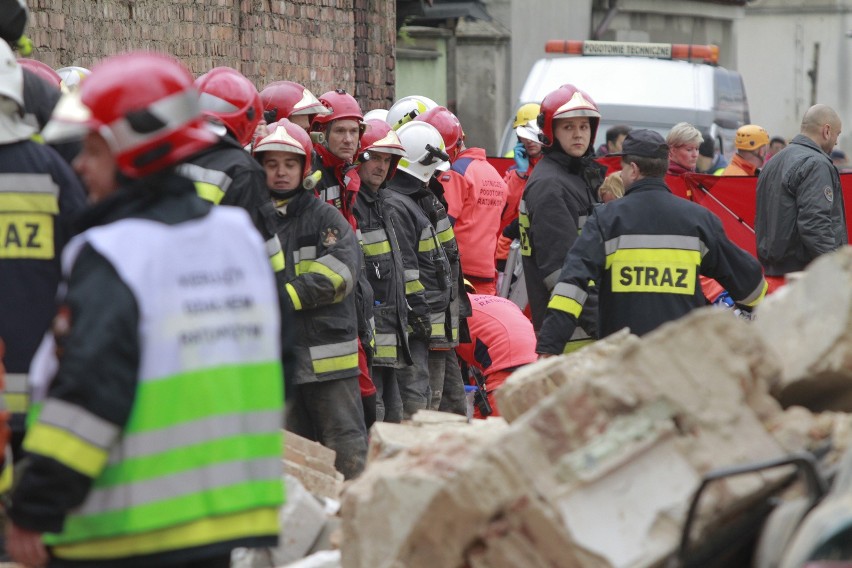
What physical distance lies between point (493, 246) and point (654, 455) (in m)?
6.81

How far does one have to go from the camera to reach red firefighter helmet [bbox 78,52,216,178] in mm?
3467

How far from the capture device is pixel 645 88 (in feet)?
53.6

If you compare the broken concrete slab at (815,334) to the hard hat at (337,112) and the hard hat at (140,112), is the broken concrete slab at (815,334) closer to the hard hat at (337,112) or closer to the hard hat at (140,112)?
the hard hat at (140,112)

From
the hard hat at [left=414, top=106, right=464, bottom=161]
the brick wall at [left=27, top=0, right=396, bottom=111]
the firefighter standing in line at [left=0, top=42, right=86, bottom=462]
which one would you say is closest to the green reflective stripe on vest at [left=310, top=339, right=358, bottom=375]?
the firefighter standing in line at [left=0, top=42, right=86, bottom=462]

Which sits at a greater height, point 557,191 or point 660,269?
point 557,191

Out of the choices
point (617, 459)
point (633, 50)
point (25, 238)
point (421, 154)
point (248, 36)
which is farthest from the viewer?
point (633, 50)

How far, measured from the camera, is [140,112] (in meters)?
3.47

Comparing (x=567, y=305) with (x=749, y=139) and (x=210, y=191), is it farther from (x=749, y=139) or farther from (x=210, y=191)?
(x=749, y=139)

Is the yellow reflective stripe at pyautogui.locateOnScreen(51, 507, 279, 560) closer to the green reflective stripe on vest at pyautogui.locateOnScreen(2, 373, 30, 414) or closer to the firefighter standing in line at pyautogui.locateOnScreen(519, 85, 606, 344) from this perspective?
the green reflective stripe on vest at pyautogui.locateOnScreen(2, 373, 30, 414)

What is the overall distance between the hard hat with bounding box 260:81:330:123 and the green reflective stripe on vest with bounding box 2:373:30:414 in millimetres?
3923

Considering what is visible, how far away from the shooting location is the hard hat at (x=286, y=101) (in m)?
8.71

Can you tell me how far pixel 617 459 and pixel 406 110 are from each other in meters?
7.16

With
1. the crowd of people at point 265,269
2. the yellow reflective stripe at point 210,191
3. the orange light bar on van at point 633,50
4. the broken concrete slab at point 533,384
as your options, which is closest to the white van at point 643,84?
the orange light bar on van at point 633,50

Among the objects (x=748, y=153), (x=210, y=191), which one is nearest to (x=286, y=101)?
(x=210, y=191)
